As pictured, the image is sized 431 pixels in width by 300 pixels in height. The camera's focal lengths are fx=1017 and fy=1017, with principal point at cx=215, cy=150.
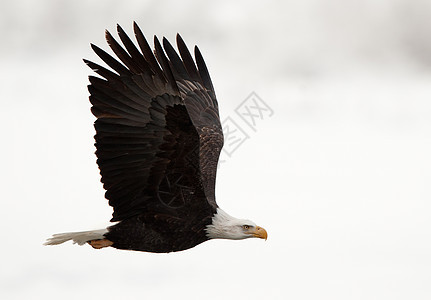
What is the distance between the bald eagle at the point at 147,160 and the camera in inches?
472

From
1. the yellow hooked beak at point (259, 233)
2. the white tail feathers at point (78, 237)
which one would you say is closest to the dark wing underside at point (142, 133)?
the white tail feathers at point (78, 237)

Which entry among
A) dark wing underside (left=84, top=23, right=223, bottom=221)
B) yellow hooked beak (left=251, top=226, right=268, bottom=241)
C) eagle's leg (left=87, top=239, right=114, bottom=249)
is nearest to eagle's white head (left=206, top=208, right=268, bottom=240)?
yellow hooked beak (left=251, top=226, right=268, bottom=241)

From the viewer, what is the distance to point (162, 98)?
39.2ft

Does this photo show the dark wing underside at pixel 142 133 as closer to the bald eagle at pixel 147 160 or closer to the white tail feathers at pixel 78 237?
the bald eagle at pixel 147 160

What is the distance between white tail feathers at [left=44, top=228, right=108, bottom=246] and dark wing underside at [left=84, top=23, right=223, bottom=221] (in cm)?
37

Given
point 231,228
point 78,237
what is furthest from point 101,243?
point 231,228

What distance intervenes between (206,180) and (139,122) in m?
1.79

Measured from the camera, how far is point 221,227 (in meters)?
13.0

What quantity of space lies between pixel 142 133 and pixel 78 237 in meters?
1.71

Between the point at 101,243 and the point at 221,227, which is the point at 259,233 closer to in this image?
the point at 221,227

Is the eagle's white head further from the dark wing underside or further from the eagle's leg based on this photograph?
the eagle's leg

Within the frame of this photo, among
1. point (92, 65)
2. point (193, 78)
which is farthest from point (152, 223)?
point (193, 78)

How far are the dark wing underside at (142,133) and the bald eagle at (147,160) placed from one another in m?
0.01

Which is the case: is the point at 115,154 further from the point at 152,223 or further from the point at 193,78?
the point at 193,78
